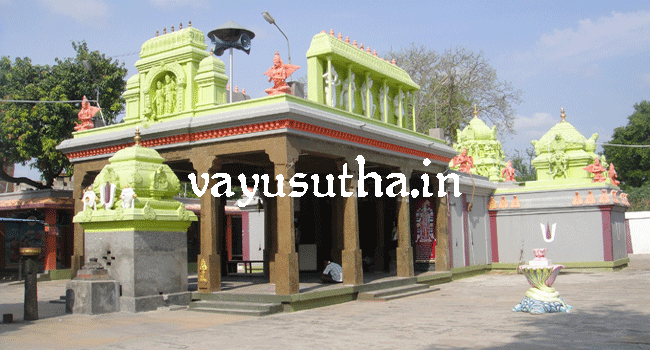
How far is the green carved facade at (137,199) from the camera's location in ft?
38.5

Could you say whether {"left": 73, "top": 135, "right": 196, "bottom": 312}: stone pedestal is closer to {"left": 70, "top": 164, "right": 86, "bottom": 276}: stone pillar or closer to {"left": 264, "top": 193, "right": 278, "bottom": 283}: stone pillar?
{"left": 70, "top": 164, "right": 86, "bottom": 276}: stone pillar

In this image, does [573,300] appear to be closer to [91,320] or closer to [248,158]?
[248,158]

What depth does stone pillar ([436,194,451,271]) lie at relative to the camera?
1827 centimetres

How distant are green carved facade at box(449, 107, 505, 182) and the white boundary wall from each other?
11.9 metres

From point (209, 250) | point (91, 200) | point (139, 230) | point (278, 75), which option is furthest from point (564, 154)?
point (91, 200)

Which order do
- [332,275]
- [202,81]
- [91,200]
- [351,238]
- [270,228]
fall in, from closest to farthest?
[91,200] < [202,81] < [351,238] < [332,275] < [270,228]

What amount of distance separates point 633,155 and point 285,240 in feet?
153

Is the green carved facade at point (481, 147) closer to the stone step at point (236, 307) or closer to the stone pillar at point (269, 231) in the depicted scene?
the stone pillar at point (269, 231)

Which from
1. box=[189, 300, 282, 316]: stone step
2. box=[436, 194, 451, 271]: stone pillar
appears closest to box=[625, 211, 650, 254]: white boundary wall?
box=[436, 194, 451, 271]: stone pillar

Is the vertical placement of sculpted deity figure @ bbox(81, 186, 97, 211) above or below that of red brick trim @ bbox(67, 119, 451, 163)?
below

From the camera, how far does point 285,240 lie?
12141 millimetres

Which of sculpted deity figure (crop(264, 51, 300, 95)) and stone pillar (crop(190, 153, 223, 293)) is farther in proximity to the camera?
stone pillar (crop(190, 153, 223, 293))

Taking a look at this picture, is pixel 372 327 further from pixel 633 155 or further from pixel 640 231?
pixel 633 155

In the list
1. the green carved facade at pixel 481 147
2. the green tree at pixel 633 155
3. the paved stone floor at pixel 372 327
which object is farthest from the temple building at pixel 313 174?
the green tree at pixel 633 155
